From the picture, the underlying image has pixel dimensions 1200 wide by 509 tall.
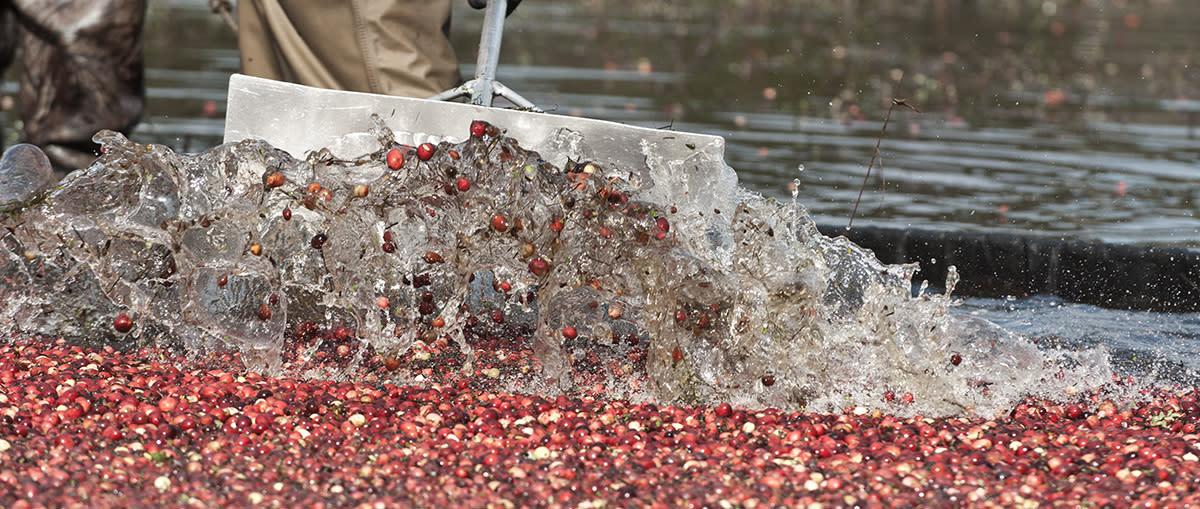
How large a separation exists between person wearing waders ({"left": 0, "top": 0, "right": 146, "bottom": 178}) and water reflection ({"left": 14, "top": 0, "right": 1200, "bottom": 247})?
0.93m

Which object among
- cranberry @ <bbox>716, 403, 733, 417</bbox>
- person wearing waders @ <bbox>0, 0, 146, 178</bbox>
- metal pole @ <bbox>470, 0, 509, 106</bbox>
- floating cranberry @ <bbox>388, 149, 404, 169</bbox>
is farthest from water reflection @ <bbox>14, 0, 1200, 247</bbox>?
cranberry @ <bbox>716, 403, 733, 417</bbox>

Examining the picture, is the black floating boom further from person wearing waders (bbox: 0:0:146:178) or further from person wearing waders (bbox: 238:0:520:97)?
person wearing waders (bbox: 0:0:146:178)

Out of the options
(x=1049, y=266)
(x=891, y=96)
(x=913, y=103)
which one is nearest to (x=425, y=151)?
(x=1049, y=266)

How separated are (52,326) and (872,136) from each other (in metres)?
5.91

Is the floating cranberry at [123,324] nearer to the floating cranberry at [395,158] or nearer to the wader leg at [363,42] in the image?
the floating cranberry at [395,158]

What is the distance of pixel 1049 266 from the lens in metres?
5.23

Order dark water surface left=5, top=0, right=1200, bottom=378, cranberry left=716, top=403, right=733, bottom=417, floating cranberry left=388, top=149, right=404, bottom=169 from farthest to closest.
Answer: dark water surface left=5, top=0, right=1200, bottom=378 → floating cranberry left=388, top=149, right=404, bottom=169 → cranberry left=716, top=403, right=733, bottom=417

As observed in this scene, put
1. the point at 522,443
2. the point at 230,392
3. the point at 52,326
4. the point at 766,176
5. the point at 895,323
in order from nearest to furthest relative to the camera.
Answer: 1. the point at 522,443
2. the point at 230,392
3. the point at 895,323
4. the point at 52,326
5. the point at 766,176

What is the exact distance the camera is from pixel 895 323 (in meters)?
3.82

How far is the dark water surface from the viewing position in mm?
6384

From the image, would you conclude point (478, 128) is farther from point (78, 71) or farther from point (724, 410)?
point (78, 71)

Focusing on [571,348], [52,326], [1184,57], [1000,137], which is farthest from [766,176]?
[1184,57]

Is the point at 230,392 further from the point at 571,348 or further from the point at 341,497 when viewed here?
the point at 571,348

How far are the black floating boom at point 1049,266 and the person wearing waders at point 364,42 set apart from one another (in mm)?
1767
